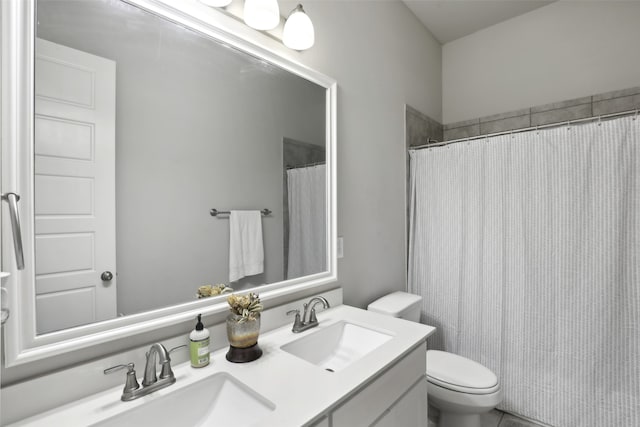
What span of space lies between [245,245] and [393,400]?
0.80m

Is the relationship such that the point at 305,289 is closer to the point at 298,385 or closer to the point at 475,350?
the point at 298,385

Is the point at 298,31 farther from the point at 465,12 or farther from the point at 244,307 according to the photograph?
the point at 465,12

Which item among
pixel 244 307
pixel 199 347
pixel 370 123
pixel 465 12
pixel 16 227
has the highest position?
pixel 465 12

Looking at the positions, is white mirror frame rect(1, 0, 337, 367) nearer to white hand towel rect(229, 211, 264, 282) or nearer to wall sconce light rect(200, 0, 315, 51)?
white hand towel rect(229, 211, 264, 282)

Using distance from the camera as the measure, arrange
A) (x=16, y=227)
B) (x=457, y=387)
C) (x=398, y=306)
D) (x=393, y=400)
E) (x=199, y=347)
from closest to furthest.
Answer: (x=16, y=227) → (x=199, y=347) → (x=393, y=400) → (x=457, y=387) → (x=398, y=306)

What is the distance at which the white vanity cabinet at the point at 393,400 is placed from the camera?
87cm

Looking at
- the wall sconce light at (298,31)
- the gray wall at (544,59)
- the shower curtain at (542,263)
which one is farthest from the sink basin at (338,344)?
the gray wall at (544,59)

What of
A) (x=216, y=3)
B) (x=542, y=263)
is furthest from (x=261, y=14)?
(x=542, y=263)

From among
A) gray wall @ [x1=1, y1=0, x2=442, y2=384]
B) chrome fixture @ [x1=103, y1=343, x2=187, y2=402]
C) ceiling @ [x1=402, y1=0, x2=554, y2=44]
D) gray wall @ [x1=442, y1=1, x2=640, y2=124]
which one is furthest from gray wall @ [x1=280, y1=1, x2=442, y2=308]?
chrome fixture @ [x1=103, y1=343, x2=187, y2=402]

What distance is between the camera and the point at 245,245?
4.14 feet

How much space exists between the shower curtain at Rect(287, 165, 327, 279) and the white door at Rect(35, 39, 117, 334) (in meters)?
0.72

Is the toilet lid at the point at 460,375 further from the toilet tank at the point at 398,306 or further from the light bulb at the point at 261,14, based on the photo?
the light bulb at the point at 261,14

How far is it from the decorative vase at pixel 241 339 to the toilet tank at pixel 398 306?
897 millimetres

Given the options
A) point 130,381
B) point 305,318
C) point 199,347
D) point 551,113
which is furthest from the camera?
point 551,113
